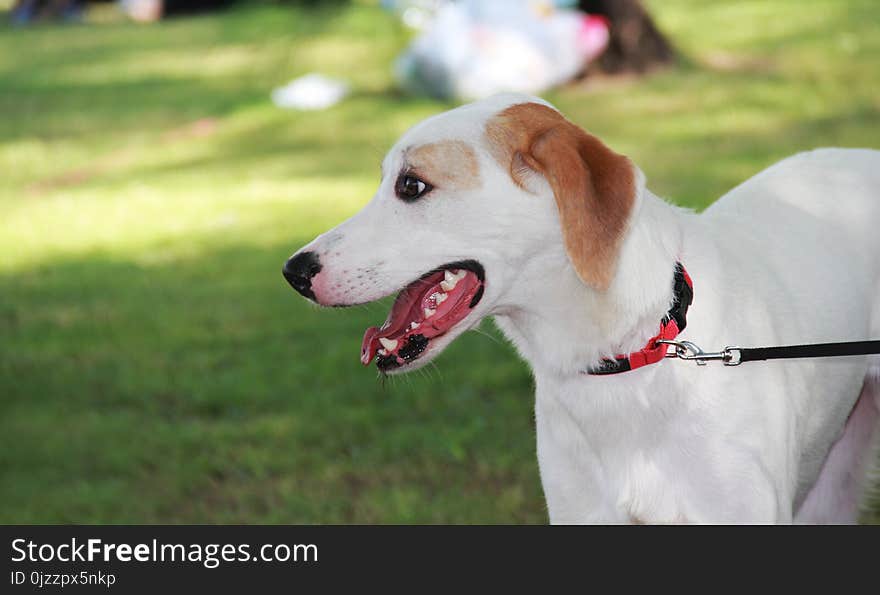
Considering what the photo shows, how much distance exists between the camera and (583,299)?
3.38 m

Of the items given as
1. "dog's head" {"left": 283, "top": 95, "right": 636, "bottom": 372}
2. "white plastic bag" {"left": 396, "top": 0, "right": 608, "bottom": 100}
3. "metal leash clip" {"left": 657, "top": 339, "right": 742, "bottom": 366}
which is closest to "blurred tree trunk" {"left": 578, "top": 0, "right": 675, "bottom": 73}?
"white plastic bag" {"left": 396, "top": 0, "right": 608, "bottom": 100}

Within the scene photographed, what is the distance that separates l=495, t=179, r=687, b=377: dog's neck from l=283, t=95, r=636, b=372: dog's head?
26 millimetres

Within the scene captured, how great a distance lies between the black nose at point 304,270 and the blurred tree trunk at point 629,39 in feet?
36.7

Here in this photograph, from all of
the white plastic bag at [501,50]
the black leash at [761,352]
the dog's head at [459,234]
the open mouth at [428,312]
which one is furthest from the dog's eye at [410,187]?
the white plastic bag at [501,50]

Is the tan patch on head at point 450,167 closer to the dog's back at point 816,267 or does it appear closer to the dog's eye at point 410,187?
the dog's eye at point 410,187

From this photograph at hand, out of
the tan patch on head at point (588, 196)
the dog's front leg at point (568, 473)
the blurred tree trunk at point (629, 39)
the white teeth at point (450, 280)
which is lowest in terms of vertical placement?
the blurred tree trunk at point (629, 39)

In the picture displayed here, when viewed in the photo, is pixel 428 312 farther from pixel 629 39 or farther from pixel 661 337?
pixel 629 39

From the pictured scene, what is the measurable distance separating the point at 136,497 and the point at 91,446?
2.30 feet

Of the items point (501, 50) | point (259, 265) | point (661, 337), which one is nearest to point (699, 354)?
point (661, 337)

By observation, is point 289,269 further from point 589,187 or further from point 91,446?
point 91,446

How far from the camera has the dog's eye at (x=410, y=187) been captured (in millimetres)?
3416

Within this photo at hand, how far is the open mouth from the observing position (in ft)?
11.1

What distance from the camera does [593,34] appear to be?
45.6ft

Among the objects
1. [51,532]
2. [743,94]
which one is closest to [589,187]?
[51,532]
